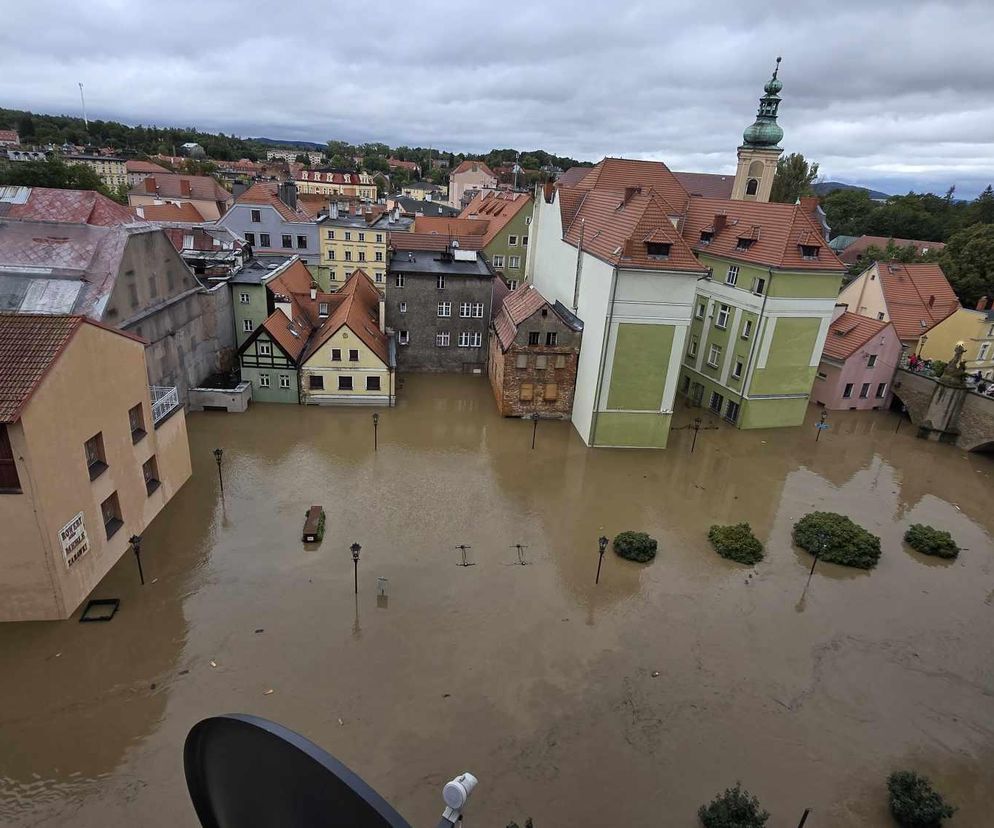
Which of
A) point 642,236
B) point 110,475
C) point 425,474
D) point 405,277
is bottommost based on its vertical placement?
point 425,474

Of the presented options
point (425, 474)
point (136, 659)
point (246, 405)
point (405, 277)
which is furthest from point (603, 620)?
point (405, 277)

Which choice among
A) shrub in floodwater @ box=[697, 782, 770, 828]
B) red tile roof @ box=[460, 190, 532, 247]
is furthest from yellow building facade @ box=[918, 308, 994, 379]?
shrub in floodwater @ box=[697, 782, 770, 828]

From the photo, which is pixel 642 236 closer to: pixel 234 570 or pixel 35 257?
pixel 234 570

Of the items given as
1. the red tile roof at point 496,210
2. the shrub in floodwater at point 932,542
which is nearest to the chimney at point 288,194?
the red tile roof at point 496,210

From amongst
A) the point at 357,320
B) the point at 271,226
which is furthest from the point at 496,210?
the point at 357,320

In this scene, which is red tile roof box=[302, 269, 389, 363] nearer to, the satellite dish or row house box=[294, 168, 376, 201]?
the satellite dish

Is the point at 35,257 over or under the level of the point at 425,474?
over
